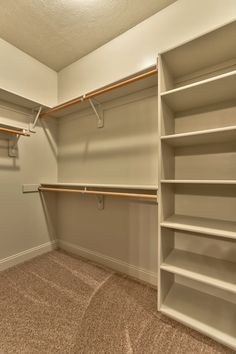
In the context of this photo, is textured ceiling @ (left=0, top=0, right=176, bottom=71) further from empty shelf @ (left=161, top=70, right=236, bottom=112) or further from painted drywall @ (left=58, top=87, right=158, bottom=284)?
empty shelf @ (left=161, top=70, right=236, bottom=112)

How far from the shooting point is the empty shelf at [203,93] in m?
1.11

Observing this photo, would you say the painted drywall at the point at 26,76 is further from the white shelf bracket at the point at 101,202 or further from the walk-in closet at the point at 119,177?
the white shelf bracket at the point at 101,202

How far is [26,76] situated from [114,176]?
1.58 metres

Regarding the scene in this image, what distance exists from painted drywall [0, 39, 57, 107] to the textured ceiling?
0.33 feet

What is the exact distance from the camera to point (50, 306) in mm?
1403

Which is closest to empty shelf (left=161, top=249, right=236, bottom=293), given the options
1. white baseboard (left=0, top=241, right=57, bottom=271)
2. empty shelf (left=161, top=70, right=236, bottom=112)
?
empty shelf (left=161, top=70, right=236, bottom=112)

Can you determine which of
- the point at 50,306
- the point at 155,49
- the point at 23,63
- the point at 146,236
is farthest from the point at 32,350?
the point at 23,63

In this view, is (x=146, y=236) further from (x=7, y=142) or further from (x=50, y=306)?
(x=7, y=142)

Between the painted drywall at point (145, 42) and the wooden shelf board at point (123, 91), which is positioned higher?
the painted drywall at point (145, 42)

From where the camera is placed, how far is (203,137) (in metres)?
1.25

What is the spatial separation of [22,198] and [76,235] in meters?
0.80

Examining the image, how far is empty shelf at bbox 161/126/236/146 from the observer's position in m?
1.10

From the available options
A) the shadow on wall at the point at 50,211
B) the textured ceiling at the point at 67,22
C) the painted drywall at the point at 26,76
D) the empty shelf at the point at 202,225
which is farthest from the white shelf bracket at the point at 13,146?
the empty shelf at the point at 202,225

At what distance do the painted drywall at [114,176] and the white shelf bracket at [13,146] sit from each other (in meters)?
0.56
